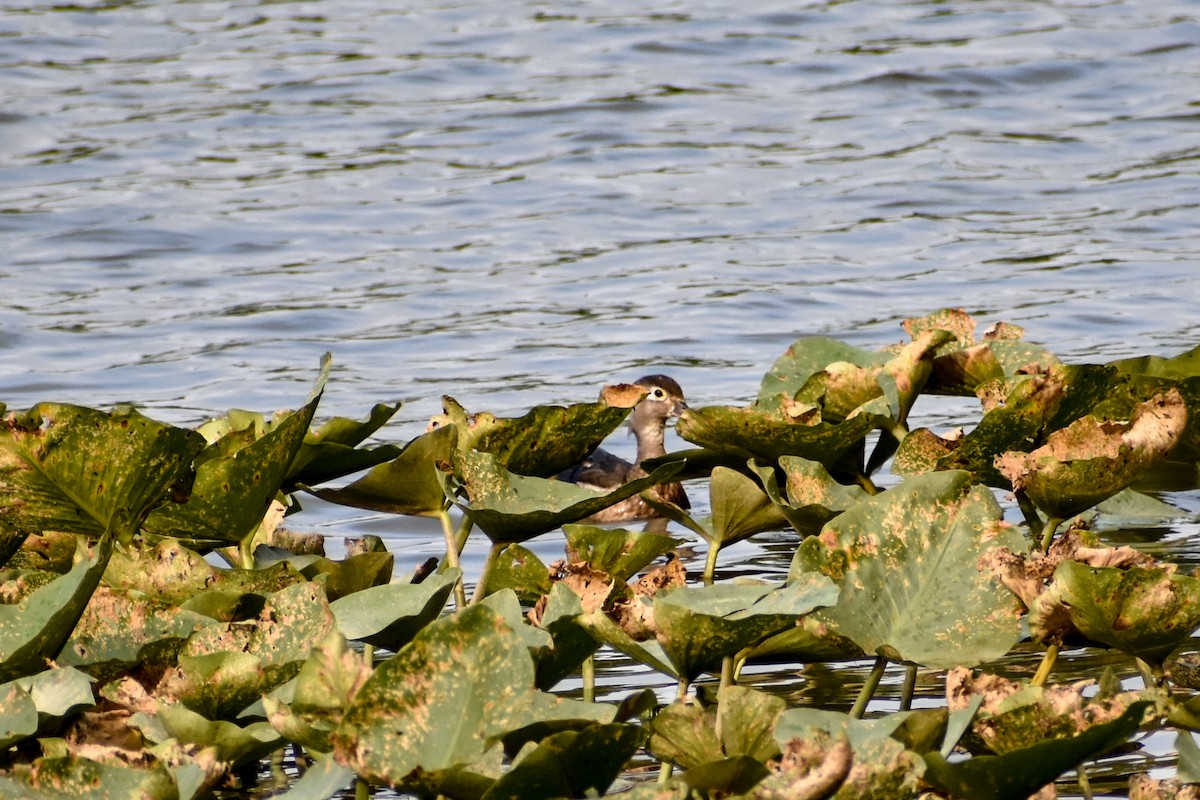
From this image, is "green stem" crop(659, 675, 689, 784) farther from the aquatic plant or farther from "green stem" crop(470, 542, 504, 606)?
"green stem" crop(470, 542, 504, 606)

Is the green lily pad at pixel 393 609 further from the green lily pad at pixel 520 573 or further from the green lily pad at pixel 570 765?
the green lily pad at pixel 570 765

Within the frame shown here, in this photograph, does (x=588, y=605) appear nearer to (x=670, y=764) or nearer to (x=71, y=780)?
(x=670, y=764)

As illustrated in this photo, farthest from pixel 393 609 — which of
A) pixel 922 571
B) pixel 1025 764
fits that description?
pixel 1025 764

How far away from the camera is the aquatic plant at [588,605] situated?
73.1 inches

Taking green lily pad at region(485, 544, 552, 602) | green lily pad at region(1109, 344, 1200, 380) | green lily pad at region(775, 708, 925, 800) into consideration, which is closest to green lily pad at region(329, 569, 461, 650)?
green lily pad at region(485, 544, 552, 602)

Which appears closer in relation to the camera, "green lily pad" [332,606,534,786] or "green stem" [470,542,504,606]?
"green lily pad" [332,606,534,786]

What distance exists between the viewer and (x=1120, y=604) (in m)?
2.09

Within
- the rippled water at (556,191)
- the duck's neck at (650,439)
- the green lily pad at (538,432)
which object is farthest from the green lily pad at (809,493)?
the duck's neck at (650,439)

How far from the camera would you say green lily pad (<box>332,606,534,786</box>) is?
1.82m

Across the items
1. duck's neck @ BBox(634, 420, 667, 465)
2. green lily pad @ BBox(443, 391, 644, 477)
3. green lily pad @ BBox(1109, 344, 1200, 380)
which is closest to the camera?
green lily pad @ BBox(443, 391, 644, 477)

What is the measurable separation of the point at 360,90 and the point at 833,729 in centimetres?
1214

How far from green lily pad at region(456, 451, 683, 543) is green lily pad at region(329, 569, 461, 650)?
129mm

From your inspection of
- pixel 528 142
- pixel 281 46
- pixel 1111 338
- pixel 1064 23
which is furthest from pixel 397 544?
Answer: pixel 1064 23

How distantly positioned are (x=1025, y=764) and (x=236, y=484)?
1124 mm
